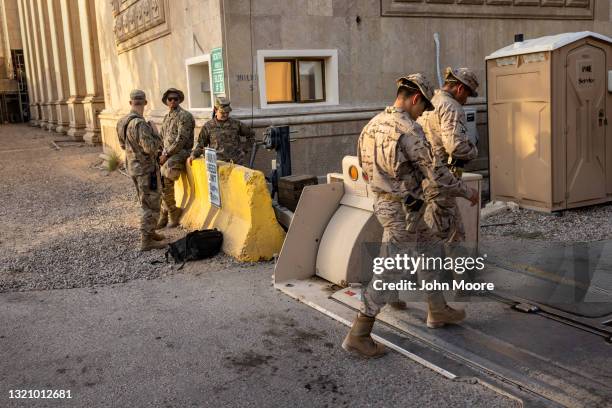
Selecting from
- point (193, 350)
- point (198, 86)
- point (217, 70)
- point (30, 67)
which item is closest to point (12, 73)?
point (30, 67)

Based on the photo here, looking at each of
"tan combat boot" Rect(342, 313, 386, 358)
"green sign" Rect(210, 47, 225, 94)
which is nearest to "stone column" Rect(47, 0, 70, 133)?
"green sign" Rect(210, 47, 225, 94)

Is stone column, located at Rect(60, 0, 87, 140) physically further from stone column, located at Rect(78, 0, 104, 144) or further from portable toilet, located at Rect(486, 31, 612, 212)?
portable toilet, located at Rect(486, 31, 612, 212)

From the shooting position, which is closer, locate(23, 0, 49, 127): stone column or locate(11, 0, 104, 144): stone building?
locate(11, 0, 104, 144): stone building

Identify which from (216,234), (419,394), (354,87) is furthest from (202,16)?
(419,394)

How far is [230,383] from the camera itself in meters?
3.92

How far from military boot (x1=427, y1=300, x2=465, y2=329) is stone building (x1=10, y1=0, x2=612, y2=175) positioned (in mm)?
5190

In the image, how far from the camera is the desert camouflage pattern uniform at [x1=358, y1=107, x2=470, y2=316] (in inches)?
162

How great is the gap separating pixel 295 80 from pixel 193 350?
5.99 metres

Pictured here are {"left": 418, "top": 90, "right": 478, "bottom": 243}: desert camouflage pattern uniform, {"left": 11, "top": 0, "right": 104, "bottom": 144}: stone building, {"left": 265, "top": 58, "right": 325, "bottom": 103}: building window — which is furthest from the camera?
{"left": 11, "top": 0, "right": 104, "bottom": 144}: stone building

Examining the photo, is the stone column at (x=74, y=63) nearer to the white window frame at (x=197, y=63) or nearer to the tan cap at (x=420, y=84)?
the white window frame at (x=197, y=63)

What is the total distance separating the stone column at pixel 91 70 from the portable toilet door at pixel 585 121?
1611 centimetres

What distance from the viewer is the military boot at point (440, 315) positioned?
14.9 ft

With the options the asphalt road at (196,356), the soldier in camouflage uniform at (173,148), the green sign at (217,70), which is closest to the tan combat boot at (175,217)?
the soldier in camouflage uniform at (173,148)

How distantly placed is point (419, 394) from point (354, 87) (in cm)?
699
